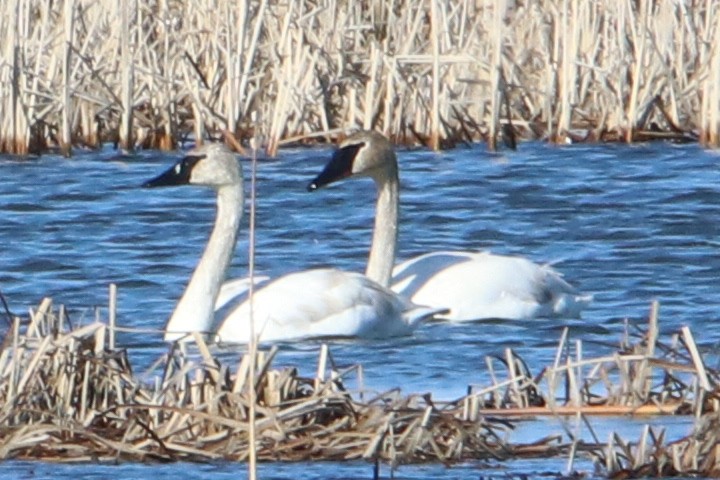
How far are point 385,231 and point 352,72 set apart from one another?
12.5ft

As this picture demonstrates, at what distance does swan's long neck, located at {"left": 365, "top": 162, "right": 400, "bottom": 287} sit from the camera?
936cm

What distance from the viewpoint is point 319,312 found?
8.48 m

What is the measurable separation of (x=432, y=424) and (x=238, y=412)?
0.49 meters

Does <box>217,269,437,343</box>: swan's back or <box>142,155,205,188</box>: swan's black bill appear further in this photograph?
<box>142,155,205,188</box>: swan's black bill

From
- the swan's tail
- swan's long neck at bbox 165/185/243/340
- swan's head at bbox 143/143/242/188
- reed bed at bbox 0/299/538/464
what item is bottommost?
the swan's tail

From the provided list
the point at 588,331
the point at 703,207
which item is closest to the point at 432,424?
the point at 588,331

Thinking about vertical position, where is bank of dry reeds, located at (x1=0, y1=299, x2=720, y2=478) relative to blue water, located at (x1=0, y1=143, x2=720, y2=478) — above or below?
above

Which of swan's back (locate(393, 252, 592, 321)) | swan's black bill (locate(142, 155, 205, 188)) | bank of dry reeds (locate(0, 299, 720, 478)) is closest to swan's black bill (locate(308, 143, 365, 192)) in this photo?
swan's back (locate(393, 252, 592, 321))

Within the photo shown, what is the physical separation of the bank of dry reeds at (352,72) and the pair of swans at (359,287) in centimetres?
304

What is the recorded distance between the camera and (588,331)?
860 centimetres

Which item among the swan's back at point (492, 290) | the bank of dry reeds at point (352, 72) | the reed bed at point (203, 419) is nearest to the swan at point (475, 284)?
the swan's back at point (492, 290)

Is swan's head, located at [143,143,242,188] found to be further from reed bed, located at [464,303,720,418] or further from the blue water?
reed bed, located at [464,303,720,418]

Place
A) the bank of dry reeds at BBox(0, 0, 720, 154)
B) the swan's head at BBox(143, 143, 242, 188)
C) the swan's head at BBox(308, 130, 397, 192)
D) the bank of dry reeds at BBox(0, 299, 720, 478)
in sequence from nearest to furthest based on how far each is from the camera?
the bank of dry reeds at BBox(0, 299, 720, 478), the swan's head at BBox(143, 143, 242, 188), the swan's head at BBox(308, 130, 397, 192), the bank of dry reeds at BBox(0, 0, 720, 154)

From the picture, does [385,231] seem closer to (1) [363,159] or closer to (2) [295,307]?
(1) [363,159]
